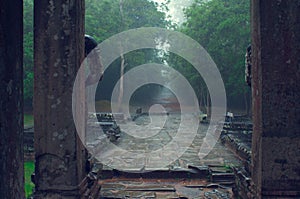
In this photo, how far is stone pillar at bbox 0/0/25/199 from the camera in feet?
5.57

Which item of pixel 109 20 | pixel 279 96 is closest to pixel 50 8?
pixel 279 96

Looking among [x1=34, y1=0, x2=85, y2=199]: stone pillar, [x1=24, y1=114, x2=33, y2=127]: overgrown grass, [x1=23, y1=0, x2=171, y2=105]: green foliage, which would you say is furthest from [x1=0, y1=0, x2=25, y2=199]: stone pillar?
[x1=23, y1=0, x2=171, y2=105]: green foliage

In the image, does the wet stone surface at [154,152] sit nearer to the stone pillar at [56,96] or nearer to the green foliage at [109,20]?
the stone pillar at [56,96]

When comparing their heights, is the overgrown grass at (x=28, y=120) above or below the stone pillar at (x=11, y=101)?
below

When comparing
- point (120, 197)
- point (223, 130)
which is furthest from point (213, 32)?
point (120, 197)

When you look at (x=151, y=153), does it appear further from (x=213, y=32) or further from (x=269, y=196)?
(x=213, y=32)

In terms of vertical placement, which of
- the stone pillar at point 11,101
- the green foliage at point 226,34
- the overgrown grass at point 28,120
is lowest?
the overgrown grass at point 28,120

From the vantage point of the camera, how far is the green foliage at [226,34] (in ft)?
59.0

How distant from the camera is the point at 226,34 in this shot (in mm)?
18422

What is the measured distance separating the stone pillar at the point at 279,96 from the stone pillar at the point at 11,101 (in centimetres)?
258

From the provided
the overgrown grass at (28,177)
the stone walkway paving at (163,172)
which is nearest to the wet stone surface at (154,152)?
the stone walkway paving at (163,172)

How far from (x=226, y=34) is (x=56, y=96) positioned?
16.3 meters

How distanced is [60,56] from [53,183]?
1515 millimetres

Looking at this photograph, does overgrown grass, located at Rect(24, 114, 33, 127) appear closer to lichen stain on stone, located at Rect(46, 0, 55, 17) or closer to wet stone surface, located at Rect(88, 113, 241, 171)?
wet stone surface, located at Rect(88, 113, 241, 171)
